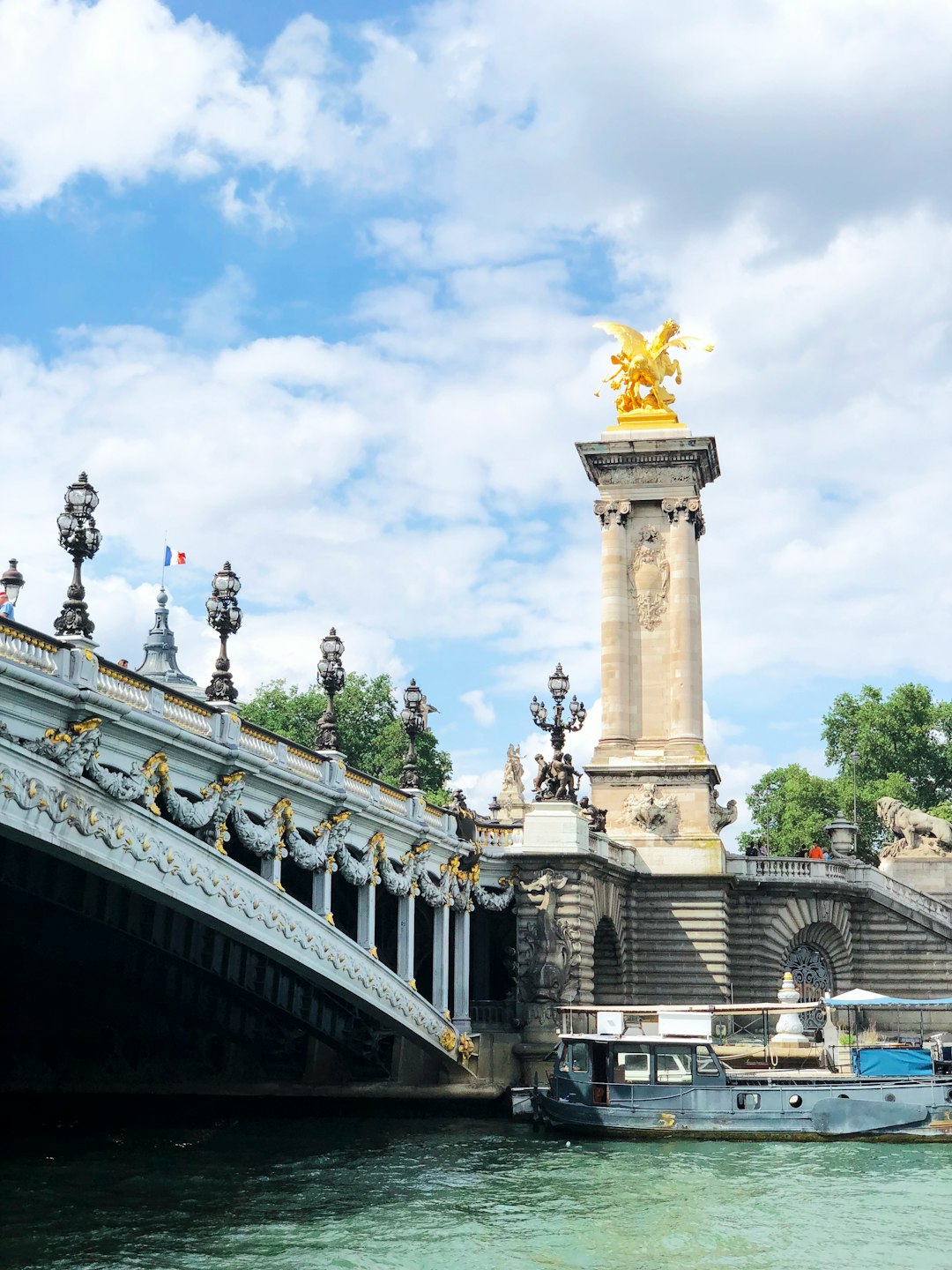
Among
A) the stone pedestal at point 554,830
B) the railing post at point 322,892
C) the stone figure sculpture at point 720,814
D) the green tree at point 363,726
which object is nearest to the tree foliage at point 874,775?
the green tree at point 363,726

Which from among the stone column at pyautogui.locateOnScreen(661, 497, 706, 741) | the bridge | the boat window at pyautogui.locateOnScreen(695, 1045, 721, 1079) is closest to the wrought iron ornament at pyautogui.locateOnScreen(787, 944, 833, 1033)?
the stone column at pyautogui.locateOnScreen(661, 497, 706, 741)

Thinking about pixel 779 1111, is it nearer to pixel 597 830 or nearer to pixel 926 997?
pixel 597 830

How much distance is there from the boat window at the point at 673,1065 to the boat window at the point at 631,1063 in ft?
0.90

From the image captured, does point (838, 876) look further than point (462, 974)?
Yes

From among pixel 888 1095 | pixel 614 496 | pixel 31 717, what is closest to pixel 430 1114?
pixel 888 1095

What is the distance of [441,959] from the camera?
1624 inches

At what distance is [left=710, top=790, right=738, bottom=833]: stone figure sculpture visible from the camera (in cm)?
5419

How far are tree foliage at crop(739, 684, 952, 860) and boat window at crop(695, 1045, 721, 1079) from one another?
47943 mm

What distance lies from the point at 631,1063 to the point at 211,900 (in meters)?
11.0

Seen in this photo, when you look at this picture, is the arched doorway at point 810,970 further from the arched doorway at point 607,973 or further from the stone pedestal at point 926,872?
the arched doorway at point 607,973

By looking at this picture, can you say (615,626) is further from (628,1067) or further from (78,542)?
(78,542)

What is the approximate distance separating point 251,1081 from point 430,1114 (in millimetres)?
4277

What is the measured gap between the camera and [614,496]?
5619 cm

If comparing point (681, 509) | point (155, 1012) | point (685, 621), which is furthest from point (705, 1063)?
point (681, 509)
